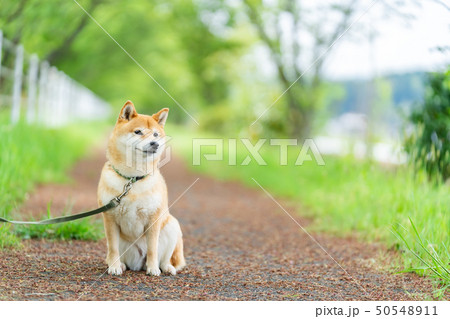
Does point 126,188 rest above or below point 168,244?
above

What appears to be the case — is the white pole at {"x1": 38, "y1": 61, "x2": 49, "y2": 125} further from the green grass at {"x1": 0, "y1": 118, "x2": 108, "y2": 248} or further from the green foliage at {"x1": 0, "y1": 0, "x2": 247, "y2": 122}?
the green grass at {"x1": 0, "y1": 118, "x2": 108, "y2": 248}

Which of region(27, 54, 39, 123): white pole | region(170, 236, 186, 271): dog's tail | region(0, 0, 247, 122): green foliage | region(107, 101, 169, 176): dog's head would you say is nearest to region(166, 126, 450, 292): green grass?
region(170, 236, 186, 271): dog's tail

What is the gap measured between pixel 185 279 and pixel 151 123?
1.21 m

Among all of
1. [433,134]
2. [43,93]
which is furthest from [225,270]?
[43,93]

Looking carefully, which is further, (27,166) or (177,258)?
(27,166)

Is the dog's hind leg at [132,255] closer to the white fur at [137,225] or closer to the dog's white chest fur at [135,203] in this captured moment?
the white fur at [137,225]

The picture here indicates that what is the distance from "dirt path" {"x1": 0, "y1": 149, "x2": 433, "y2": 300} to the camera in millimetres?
3773

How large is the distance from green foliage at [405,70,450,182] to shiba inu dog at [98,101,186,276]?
330 cm

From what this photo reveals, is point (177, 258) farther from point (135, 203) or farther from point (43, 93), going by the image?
point (43, 93)

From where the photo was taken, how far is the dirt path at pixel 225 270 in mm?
3773

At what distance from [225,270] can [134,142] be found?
4.48 ft

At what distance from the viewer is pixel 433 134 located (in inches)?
260

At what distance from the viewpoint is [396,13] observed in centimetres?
803

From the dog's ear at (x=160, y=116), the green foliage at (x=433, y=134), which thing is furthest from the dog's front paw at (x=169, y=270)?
the green foliage at (x=433, y=134)
